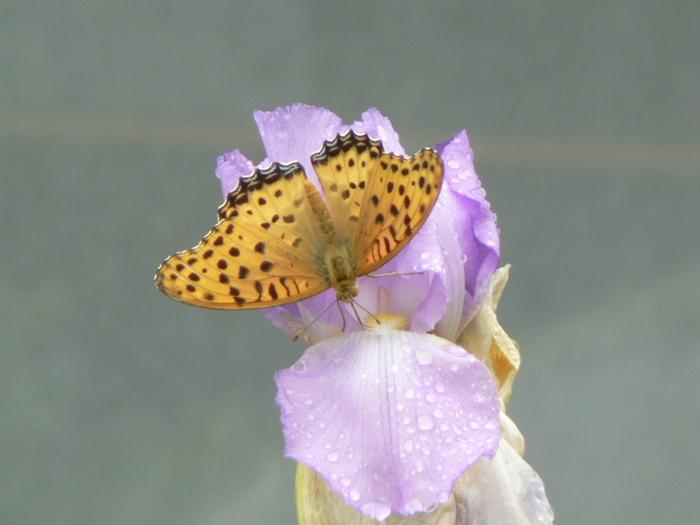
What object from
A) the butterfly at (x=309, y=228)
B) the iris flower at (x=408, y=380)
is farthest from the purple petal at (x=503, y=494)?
the butterfly at (x=309, y=228)

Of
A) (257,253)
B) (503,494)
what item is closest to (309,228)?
(257,253)

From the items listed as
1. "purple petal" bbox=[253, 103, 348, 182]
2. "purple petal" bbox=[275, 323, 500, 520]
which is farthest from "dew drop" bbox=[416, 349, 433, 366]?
"purple petal" bbox=[253, 103, 348, 182]

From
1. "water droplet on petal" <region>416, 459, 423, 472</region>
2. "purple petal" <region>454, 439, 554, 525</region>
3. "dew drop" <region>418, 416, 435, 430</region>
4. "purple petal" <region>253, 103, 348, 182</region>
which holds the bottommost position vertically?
"purple petal" <region>454, 439, 554, 525</region>

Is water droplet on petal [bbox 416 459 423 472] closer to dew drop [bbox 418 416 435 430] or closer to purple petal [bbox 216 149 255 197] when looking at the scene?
dew drop [bbox 418 416 435 430]

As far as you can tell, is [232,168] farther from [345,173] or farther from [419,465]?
[419,465]

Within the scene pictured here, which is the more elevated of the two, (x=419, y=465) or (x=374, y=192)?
(x=374, y=192)

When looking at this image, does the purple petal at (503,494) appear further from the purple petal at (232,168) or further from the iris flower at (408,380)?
the purple petal at (232,168)
